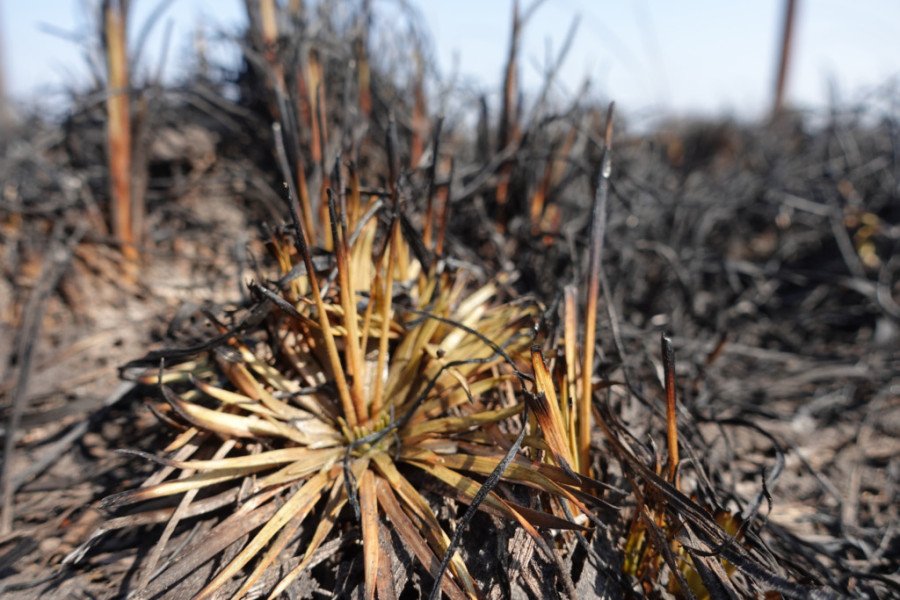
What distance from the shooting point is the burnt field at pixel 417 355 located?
103 centimetres

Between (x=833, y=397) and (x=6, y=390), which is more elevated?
(x=6, y=390)

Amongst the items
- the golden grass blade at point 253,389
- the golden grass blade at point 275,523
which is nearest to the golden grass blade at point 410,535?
the golden grass blade at point 275,523

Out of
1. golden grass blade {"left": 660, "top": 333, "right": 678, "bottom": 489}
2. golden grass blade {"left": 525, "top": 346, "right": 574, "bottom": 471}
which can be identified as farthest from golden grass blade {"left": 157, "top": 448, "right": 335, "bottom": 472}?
golden grass blade {"left": 660, "top": 333, "right": 678, "bottom": 489}

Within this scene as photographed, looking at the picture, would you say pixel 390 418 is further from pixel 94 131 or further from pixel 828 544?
pixel 94 131

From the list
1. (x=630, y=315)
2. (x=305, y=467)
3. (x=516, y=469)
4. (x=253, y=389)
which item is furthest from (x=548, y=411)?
(x=630, y=315)

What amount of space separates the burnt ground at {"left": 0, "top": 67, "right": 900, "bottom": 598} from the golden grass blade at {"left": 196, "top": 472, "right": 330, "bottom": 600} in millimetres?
91

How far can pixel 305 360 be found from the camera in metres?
1.26

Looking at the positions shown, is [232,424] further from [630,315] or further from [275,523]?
[630,315]

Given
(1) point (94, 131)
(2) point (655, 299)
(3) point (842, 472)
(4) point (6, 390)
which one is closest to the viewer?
(4) point (6, 390)

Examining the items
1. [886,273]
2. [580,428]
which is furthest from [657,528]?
[886,273]

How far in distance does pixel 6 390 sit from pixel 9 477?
0.44m

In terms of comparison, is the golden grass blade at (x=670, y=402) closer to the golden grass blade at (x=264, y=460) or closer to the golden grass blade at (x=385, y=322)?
the golden grass blade at (x=385, y=322)

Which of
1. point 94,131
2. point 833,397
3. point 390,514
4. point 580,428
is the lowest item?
point 833,397

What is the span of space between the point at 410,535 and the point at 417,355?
37 cm
